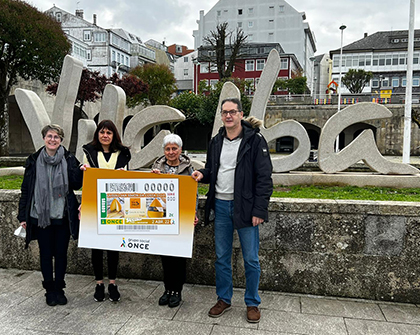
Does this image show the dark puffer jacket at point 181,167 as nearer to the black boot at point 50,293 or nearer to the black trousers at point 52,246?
the black trousers at point 52,246

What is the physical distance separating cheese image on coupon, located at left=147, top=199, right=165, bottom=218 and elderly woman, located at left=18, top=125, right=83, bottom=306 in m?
0.84

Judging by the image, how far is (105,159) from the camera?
3.91 metres

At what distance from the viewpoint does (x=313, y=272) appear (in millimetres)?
4117

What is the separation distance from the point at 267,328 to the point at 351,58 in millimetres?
59746

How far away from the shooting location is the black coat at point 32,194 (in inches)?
148

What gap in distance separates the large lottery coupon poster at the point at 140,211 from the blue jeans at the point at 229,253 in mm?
295

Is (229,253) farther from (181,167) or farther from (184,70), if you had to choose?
(184,70)

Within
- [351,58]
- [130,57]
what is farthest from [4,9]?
[351,58]

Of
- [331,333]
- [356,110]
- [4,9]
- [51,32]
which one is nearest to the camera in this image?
[331,333]

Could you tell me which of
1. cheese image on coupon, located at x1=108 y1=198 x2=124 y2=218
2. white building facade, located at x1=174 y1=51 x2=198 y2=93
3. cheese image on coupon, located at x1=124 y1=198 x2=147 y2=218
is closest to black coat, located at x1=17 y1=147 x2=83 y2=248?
cheese image on coupon, located at x1=108 y1=198 x2=124 y2=218

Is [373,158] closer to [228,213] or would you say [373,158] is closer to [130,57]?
[228,213]

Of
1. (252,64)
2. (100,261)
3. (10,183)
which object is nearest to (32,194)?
(100,261)

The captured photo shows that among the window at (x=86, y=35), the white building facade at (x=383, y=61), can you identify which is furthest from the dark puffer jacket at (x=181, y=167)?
the white building facade at (x=383, y=61)

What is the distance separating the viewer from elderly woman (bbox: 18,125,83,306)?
3709 millimetres
